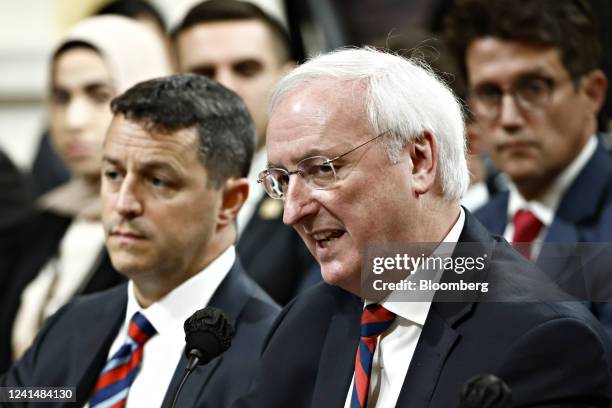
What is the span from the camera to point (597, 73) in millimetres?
3553

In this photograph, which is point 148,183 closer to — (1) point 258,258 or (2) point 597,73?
(1) point 258,258

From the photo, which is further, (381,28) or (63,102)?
(381,28)

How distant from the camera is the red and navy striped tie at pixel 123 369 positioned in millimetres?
2746

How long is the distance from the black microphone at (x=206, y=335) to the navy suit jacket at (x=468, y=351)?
164 millimetres

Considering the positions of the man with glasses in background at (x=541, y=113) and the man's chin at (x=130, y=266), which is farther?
the man with glasses in background at (x=541, y=113)

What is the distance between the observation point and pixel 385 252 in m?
2.19

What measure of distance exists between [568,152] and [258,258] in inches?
41.2

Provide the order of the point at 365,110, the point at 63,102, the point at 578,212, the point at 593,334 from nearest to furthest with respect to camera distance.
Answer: the point at 593,334 < the point at 365,110 < the point at 578,212 < the point at 63,102

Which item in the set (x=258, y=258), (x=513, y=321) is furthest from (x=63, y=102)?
(x=513, y=321)

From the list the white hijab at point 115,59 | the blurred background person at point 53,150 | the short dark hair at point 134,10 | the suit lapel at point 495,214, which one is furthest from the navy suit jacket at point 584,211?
the short dark hair at point 134,10

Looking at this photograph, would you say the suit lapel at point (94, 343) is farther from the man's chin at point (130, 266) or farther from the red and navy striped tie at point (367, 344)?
the red and navy striped tie at point (367, 344)

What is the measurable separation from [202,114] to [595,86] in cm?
136

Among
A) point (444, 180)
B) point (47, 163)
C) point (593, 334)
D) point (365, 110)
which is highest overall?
point (365, 110)

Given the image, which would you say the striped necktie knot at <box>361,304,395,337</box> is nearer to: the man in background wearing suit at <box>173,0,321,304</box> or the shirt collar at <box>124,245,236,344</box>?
the shirt collar at <box>124,245,236,344</box>
